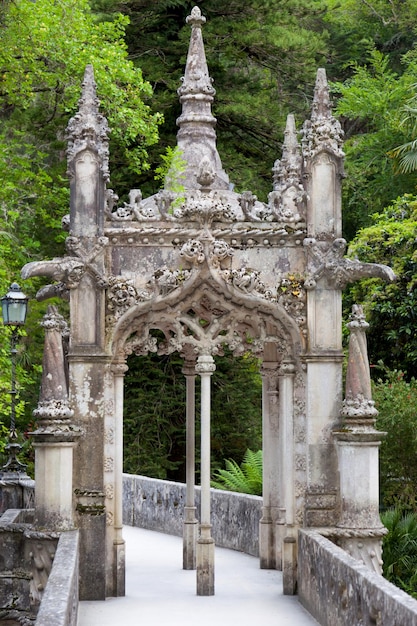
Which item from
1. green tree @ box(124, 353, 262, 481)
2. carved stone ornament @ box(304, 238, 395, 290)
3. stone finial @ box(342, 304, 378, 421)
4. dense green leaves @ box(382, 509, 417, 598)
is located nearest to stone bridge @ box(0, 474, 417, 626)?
stone finial @ box(342, 304, 378, 421)

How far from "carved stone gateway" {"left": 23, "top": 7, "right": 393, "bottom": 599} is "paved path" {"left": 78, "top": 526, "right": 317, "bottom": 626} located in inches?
13.3

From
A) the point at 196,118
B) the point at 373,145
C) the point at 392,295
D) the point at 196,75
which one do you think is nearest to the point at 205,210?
the point at 196,118

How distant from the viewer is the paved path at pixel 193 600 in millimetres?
12359

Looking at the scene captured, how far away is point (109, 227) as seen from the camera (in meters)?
14.0

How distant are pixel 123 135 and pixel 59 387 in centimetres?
1426

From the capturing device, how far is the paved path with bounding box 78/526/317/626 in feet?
40.5

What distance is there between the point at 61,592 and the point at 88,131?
5.78 m

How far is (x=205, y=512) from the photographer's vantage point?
1400cm

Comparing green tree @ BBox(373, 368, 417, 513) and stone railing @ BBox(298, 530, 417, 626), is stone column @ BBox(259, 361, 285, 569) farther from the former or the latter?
green tree @ BBox(373, 368, 417, 513)

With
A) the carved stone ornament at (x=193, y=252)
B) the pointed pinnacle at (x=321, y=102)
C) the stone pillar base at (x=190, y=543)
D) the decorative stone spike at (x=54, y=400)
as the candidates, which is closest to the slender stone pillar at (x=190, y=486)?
the stone pillar base at (x=190, y=543)

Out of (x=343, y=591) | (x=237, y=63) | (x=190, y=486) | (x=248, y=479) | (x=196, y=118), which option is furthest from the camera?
(x=237, y=63)

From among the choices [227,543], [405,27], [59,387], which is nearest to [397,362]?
[227,543]

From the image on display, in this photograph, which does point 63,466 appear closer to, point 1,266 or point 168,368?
point 1,266

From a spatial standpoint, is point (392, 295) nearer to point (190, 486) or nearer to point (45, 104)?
point (190, 486)
